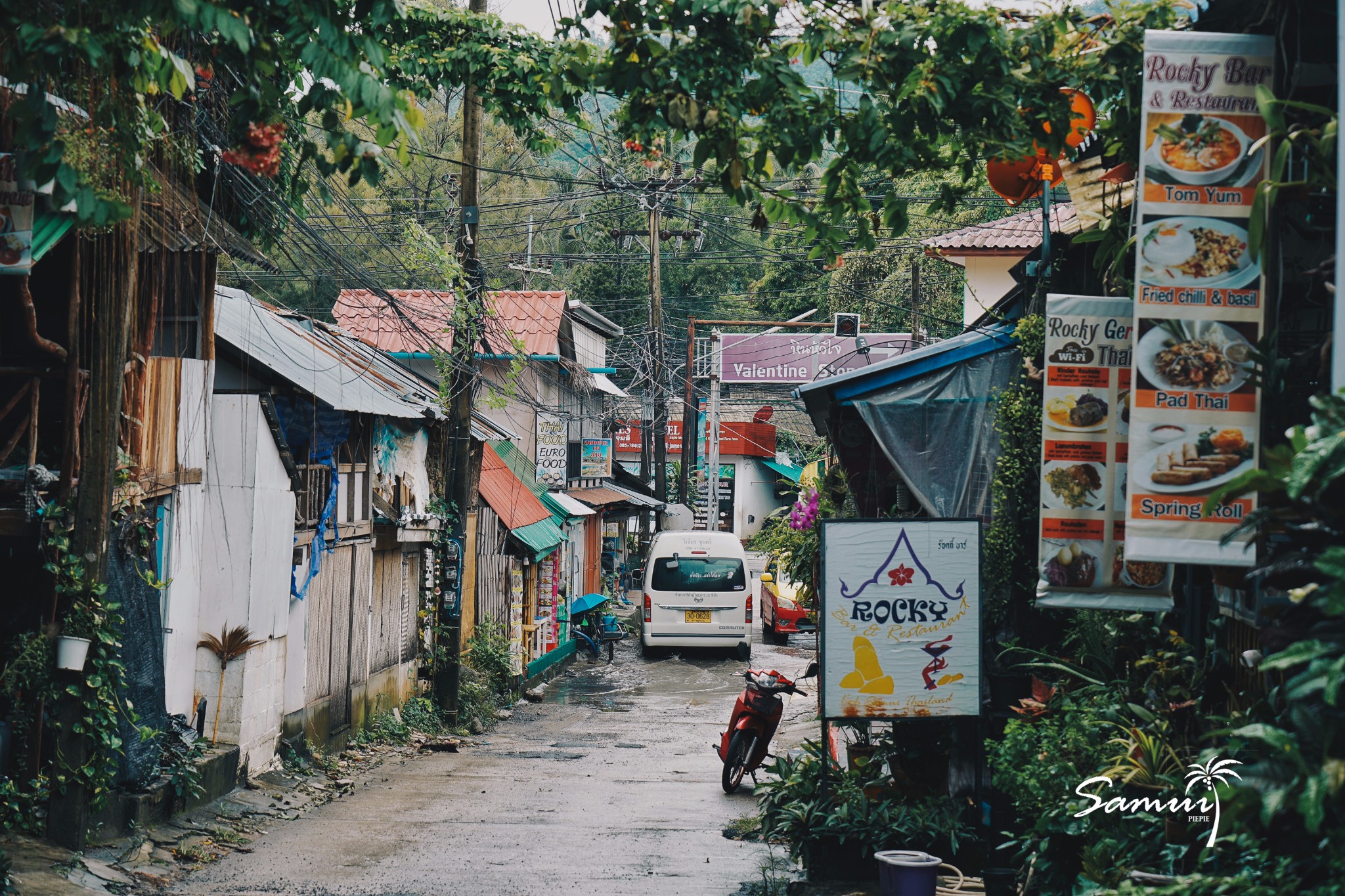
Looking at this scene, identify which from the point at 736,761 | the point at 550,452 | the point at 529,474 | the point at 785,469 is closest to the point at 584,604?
the point at 529,474

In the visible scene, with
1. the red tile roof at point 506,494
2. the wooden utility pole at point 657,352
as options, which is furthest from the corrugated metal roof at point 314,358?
the wooden utility pole at point 657,352

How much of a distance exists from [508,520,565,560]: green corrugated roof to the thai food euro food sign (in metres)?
12.2

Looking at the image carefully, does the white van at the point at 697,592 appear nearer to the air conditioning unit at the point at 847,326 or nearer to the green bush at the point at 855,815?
the air conditioning unit at the point at 847,326

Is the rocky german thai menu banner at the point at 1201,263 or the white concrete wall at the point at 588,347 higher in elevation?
the white concrete wall at the point at 588,347

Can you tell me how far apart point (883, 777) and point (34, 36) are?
24.0 ft

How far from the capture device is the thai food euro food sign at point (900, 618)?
25.5 ft

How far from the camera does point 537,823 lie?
33.2ft

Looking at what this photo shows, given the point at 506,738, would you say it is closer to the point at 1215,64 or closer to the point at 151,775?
the point at 151,775

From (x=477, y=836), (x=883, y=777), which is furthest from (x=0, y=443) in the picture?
(x=883, y=777)

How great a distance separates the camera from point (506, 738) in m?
15.9

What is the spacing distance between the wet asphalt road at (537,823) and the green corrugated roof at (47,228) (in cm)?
427

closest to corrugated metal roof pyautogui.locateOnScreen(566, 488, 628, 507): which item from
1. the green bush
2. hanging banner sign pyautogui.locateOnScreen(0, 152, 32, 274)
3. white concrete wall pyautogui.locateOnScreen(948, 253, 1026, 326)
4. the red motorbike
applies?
white concrete wall pyautogui.locateOnScreen(948, 253, 1026, 326)

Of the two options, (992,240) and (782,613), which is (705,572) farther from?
(992,240)

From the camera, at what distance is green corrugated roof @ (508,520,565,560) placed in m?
19.8
